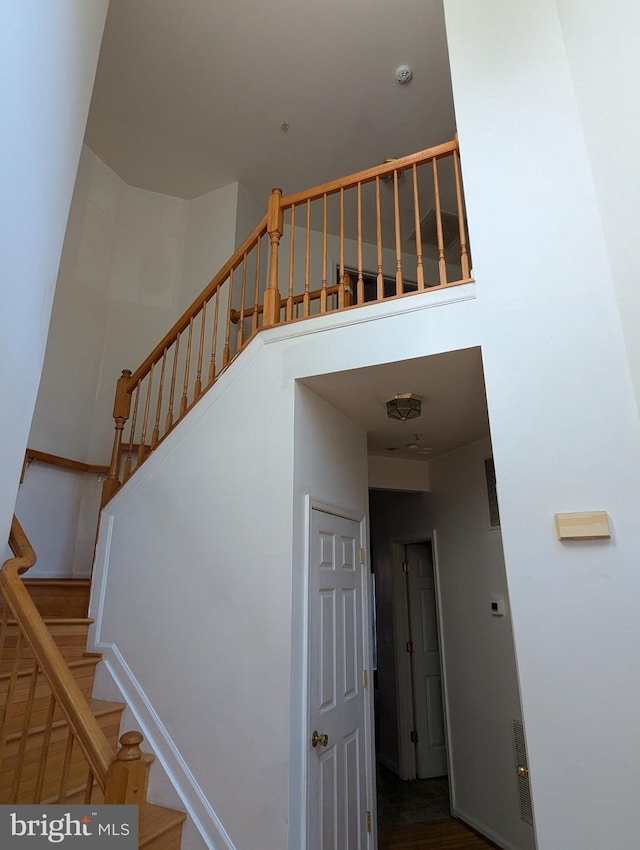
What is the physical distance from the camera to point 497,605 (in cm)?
355

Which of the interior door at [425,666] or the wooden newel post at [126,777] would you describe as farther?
the interior door at [425,666]

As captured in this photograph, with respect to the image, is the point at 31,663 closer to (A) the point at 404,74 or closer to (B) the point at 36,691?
(B) the point at 36,691

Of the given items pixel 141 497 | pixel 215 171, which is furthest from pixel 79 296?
pixel 141 497

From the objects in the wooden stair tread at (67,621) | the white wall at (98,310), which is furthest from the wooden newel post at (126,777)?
the white wall at (98,310)

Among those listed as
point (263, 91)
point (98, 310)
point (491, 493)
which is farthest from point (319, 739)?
point (263, 91)

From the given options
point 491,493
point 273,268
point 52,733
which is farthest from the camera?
point 491,493

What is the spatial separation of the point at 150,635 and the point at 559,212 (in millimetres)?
2981

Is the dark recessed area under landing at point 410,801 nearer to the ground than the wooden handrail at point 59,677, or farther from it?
nearer to the ground

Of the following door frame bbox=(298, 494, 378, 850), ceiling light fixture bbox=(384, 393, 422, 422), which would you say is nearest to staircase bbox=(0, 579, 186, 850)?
door frame bbox=(298, 494, 378, 850)

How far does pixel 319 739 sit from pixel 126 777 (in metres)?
1.19

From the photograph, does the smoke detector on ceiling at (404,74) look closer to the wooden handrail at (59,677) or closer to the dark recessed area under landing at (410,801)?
the wooden handrail at (59,677)

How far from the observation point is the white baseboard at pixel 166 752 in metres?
2.37

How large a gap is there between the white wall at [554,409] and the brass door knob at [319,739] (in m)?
1.04

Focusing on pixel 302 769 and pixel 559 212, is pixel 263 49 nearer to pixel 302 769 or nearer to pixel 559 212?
pixel 559 212
